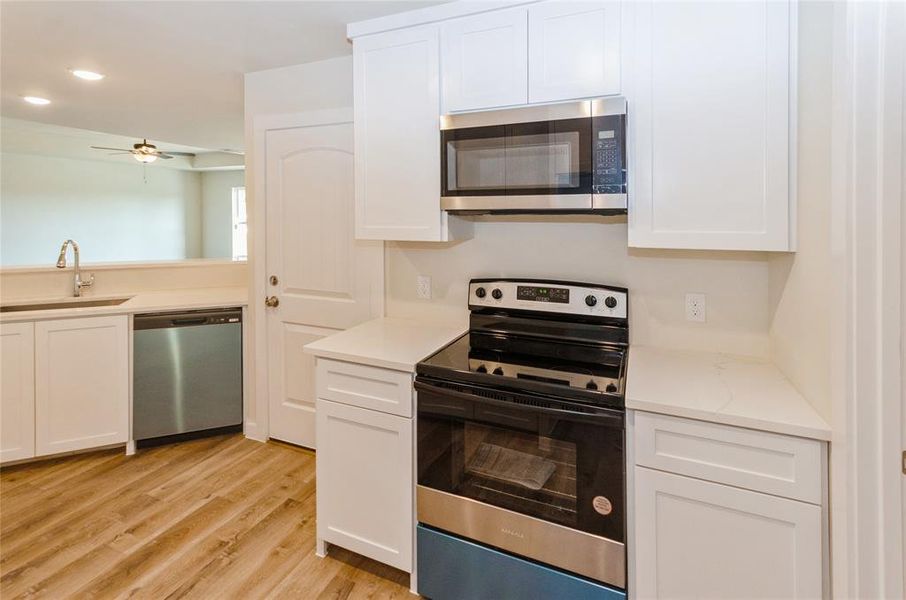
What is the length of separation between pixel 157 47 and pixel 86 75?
2.73 feet

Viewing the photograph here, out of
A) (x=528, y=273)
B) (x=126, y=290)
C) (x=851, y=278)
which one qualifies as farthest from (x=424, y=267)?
(x=126, y=290)

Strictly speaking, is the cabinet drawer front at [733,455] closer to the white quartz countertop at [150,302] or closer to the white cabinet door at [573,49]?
the white cabinet door at [573,49]

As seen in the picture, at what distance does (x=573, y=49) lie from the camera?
1735mm

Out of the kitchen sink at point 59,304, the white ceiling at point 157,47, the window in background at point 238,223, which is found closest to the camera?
the white ceiling at point 157,47

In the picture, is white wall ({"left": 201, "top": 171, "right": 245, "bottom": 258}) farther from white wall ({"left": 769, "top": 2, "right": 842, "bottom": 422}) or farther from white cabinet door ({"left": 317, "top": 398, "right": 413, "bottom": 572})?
white wall ({"left": 769, "top": 2, "right": 842, "bottom": 422})

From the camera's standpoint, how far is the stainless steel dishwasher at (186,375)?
9.83 ft

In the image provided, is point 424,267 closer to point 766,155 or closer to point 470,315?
point 470,315

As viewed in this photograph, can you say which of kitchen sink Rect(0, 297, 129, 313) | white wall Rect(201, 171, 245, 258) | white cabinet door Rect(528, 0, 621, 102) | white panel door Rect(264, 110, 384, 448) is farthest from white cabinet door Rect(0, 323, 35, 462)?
white wall Rect(201, 171, 245, 258)

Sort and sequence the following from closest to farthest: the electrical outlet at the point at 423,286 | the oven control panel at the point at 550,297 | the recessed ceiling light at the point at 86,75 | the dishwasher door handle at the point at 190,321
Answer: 1. the oven control panel at the point at 550,297
2. the electrical outlet at the point at 423,286
3. the recessed ceiling light at the point at 86,75
4. the dishwasher door handle at the point at 190,321

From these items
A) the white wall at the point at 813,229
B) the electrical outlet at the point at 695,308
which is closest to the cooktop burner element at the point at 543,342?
the electrical outlet at the point at 695,308

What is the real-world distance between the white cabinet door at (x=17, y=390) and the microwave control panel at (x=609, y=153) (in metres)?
3.01

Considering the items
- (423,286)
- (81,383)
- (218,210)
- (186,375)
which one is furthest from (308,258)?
(218,210)

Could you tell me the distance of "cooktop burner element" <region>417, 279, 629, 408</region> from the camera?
1596 millimetres

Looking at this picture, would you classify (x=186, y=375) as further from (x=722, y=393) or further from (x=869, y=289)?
(x=869, y=289)
